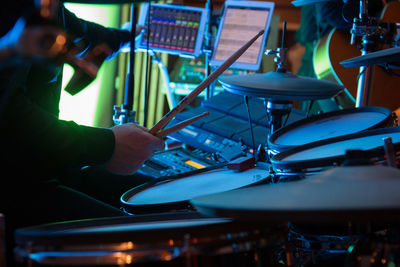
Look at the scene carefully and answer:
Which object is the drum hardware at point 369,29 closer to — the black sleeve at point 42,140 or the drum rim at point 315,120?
the drum rim at point 315,120

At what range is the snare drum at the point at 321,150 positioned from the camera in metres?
0.87

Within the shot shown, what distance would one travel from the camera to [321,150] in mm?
1093

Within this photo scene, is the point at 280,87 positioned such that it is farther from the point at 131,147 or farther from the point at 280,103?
the point at 131,147

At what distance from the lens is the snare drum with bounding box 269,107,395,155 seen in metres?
1.24

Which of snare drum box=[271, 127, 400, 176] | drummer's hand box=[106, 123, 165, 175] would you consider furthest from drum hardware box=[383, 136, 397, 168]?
drummer's hand box=[106, 123, 165, 175]

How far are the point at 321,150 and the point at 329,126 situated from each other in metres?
0.30

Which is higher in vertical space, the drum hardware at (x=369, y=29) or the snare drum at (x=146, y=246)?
the drum hardware at (x=369, y=29)

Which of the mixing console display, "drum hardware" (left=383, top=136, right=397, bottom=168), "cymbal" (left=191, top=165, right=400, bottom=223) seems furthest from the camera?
the mixing console display

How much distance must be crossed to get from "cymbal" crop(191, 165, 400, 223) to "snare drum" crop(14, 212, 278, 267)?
58mm

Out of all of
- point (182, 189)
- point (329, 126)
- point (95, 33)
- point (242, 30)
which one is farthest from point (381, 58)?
point (242, 30)

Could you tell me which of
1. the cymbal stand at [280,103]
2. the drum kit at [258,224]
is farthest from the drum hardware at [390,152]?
the cymbal stand at [280,103]

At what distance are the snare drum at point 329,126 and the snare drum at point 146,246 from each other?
1.75 ft

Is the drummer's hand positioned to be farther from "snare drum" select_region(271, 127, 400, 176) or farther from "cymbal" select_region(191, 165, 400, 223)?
"cymbal" select_region(191, 165, 400, 223)

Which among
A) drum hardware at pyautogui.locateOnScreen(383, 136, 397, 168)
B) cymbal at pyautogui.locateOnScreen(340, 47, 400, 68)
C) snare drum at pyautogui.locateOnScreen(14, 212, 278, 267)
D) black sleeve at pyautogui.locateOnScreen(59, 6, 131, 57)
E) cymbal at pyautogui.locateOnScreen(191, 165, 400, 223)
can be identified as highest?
black sleeve at pyautogui.locateOnScreen(59, 6, 131, 57)
